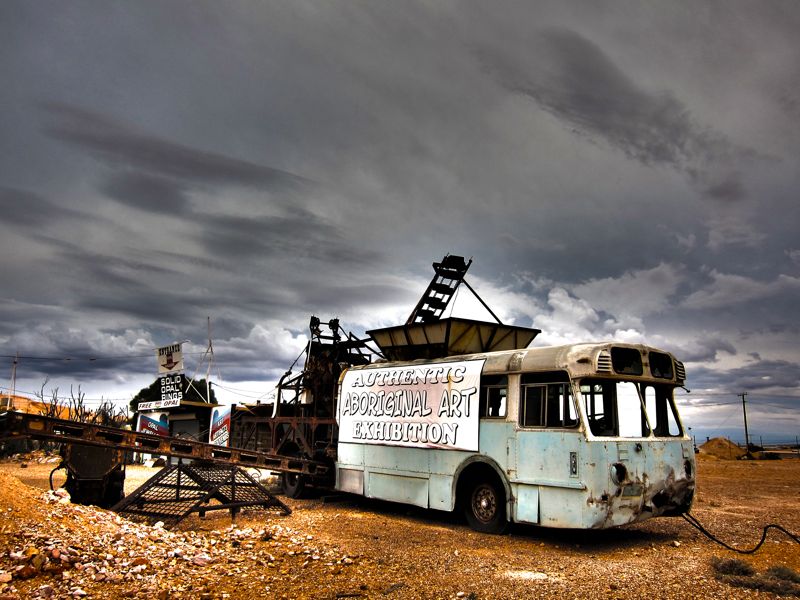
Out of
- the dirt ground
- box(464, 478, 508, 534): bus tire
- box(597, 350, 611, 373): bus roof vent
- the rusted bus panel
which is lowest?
the dirt ground

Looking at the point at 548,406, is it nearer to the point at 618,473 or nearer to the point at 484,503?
the point at 618,473

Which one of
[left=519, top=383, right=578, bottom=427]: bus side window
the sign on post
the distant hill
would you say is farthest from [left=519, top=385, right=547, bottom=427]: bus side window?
the distant hill

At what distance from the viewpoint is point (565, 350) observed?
980cm

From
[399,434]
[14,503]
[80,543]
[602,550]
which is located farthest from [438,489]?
[14,503]

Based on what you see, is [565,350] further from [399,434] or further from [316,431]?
[316,431]

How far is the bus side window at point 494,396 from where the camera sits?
10.6 m

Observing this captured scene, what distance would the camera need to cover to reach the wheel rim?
10431mm

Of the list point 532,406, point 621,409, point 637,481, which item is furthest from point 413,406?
point 637,481

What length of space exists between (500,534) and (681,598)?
382 cm

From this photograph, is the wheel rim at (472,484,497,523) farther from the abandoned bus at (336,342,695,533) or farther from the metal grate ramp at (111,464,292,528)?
the metal grate ramp at (111,464,292,528)

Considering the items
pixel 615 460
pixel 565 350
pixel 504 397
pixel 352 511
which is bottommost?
pixel 352 511

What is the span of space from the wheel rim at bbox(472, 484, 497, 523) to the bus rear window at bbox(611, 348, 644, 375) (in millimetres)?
3058

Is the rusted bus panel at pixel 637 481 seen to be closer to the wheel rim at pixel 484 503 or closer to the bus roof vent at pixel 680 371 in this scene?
the bus roof vent at pixel 680 371

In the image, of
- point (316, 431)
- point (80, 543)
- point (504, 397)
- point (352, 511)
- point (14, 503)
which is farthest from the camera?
point (316, 431)
